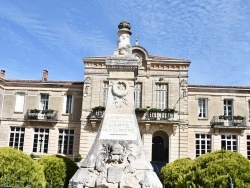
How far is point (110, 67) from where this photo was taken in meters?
12.9

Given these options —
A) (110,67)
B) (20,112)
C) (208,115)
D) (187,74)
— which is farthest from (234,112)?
(110,67)

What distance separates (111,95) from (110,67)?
1056 millimetres

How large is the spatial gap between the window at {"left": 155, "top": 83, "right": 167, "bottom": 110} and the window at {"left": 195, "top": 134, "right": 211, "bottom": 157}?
4629mm

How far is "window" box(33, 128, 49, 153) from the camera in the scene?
34375 mm

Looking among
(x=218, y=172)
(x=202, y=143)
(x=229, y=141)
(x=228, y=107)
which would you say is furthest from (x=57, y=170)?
(x=228, y=107)

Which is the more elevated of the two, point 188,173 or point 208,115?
point 208,115

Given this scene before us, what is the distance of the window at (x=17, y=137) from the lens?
3472 cm

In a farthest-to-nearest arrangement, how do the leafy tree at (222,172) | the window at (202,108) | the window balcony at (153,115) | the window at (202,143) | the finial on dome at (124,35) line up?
1. the window at (202,108)
2. the window at (202,143)
3. the window balcony at (153,115)
4. the finial on dome at (124,35)
5. the leafy tree at (222,172)

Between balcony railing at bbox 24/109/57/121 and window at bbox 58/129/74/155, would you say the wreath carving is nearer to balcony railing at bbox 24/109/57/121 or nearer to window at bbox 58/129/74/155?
balcony railing at bbox 24/109/57/121

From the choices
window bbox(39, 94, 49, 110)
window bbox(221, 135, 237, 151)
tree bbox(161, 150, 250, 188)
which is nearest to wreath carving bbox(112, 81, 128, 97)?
tree bbox(161, 150, 250, 188)

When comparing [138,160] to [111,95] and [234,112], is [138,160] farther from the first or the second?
[234,112]

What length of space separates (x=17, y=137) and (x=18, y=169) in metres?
23.3

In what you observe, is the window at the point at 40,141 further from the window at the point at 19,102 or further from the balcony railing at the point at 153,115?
the balcony railing at the point at 153,115

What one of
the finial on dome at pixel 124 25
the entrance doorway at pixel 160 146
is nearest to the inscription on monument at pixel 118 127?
the finial on dome at pixel 124 25
